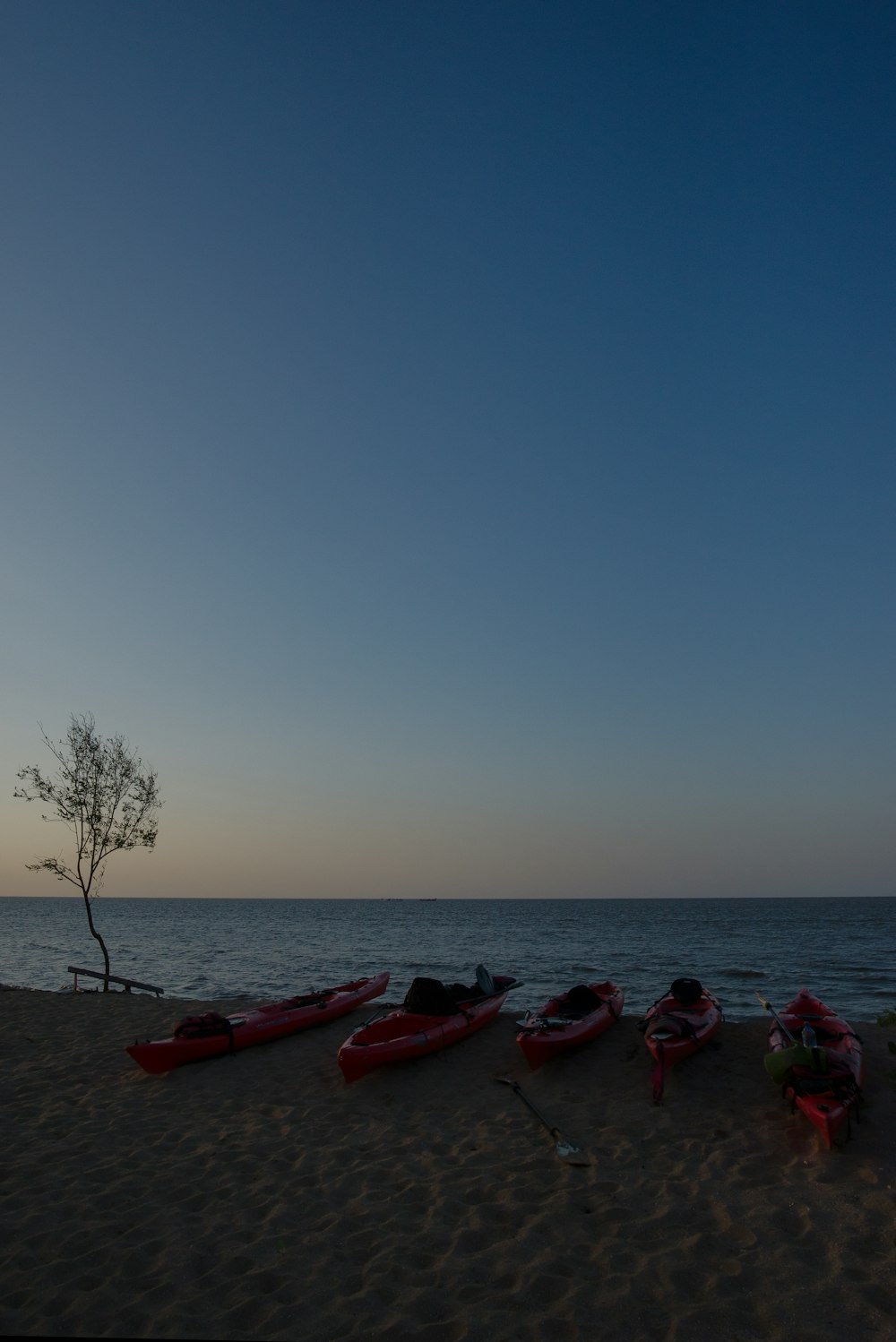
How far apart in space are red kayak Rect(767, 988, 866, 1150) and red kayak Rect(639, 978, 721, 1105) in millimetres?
1002

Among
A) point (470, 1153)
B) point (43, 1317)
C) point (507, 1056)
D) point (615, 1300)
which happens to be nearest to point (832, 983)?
point (507, 1056)

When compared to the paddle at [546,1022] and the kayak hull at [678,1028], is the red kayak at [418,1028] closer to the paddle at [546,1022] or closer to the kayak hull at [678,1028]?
the paddle at [546,1022]

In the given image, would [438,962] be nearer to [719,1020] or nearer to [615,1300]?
[719,1020]

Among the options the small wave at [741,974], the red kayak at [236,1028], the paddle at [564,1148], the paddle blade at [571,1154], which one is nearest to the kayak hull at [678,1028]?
the paddle at [564,1148]

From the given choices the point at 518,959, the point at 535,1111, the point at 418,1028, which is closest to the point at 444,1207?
the point at 535,1111

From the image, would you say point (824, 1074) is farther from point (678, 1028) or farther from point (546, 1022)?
point (546, 1022)

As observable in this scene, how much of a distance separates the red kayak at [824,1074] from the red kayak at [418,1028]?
470 centimetres

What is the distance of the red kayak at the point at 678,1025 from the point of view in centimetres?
1045

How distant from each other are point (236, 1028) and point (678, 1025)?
704 cm

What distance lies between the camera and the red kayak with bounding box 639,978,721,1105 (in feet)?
34.3

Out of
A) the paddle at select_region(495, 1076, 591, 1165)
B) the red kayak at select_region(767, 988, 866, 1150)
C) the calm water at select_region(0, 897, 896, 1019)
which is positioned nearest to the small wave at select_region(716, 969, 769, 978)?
the calm water at select_region(0, 897, 896, 1019)

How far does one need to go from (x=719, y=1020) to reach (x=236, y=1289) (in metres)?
8.86

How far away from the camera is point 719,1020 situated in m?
12.1

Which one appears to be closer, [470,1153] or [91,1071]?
[470,1153]
